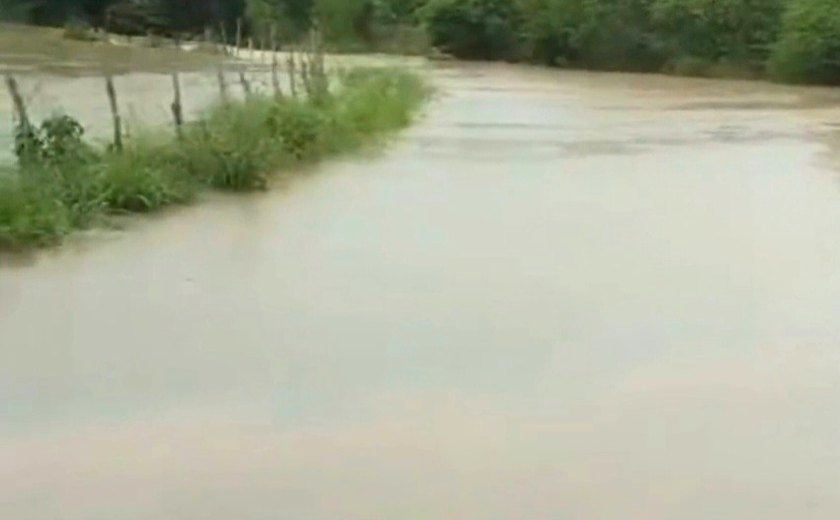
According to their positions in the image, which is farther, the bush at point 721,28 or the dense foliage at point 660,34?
the bush at point 721,28

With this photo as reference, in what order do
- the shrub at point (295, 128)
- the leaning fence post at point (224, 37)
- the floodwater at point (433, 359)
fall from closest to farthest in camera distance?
the floodwater at point (433, 359), the shrub at point (295, 128), the leaning fence post at point (224, 37)

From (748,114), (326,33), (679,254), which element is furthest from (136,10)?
(679,254)

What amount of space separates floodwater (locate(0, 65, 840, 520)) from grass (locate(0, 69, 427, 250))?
1.07 feet

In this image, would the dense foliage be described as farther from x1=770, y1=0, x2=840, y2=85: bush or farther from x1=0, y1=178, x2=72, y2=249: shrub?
x1=0, y1=178, x2=72, y2=249: shrub

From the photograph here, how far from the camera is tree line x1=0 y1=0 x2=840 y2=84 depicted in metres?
33.9

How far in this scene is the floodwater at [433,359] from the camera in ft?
20.3

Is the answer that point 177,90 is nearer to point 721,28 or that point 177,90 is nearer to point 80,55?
point 80,55

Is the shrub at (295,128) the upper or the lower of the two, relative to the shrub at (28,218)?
lower

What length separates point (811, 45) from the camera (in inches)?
1291

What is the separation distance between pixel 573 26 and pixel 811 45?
831 cm

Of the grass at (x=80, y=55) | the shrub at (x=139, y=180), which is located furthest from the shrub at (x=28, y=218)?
the grass at (x=80, y=55)

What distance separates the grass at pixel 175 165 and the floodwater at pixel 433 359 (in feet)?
1.07

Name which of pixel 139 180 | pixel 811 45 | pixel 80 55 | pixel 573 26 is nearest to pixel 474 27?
pixel 573 26

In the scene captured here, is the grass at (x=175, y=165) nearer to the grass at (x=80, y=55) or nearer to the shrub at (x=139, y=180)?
the shrub at (x=139, y=180)
